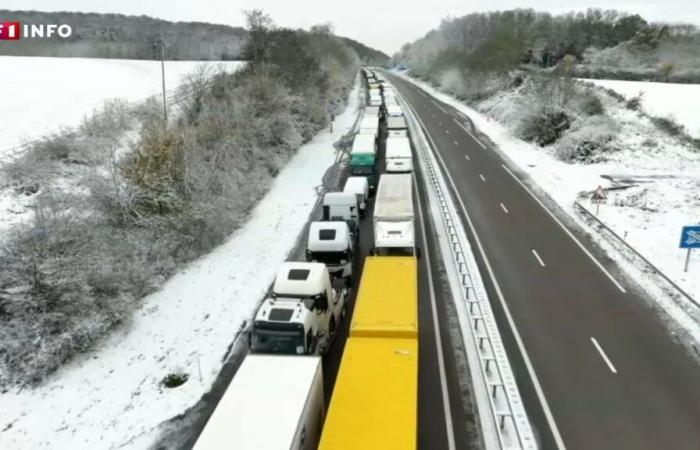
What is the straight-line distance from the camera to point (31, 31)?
86250mm

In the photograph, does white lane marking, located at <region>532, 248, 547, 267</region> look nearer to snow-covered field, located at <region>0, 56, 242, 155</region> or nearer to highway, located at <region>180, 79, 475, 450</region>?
highway, located at <region>180, 79, 475, 450</region>

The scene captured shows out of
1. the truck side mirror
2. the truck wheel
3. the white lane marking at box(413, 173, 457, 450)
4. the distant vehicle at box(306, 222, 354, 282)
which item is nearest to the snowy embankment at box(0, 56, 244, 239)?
the distant vehicle at box(306, 222, 354, 282)

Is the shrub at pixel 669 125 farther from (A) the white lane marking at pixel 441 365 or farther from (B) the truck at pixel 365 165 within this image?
(A) the white lane marking at pixel 441 365

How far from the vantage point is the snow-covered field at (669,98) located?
1649 inches

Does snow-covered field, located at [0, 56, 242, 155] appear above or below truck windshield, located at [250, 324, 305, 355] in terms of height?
above

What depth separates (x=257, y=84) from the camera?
4162 centimetres

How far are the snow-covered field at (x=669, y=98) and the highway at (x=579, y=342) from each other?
75.2 feet

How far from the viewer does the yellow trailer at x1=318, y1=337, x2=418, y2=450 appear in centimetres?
931

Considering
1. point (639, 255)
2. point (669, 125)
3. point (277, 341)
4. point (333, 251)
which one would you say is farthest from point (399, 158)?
point (669, 125)

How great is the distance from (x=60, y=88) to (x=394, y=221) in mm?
36269

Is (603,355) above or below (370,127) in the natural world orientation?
below

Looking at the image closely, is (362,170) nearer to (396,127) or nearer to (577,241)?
(577,241)

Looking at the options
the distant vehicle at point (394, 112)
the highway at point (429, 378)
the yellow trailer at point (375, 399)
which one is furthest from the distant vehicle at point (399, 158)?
the yellow trailer at point (375, 399)

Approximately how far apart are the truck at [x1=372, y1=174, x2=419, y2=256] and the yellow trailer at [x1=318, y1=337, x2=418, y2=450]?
7272mm
